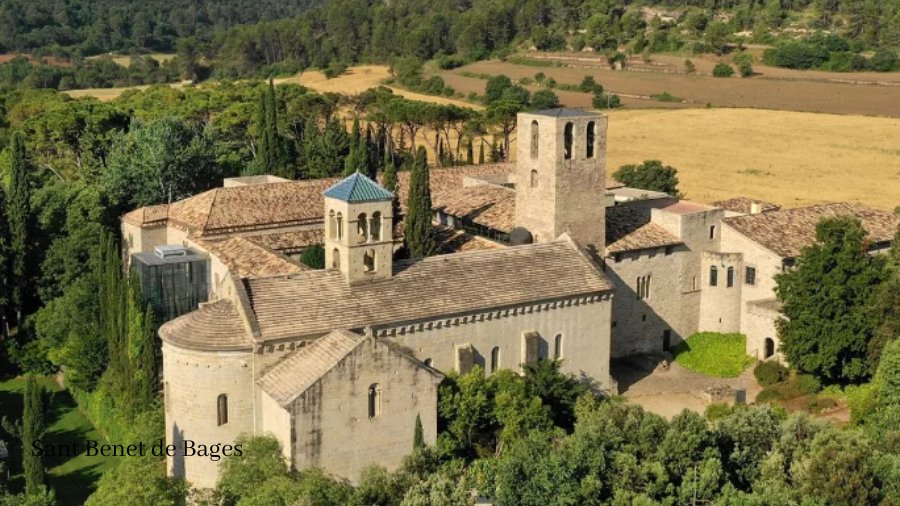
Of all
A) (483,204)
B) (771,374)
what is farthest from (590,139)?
(771,374)

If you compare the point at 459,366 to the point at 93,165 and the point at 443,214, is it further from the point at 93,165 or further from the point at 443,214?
the point at 93,165

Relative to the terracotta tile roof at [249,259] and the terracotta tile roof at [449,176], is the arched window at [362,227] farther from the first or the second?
the terracotta tile roof at [449,176]

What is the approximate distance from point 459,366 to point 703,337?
14.6 meters

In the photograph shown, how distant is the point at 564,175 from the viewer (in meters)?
41.4

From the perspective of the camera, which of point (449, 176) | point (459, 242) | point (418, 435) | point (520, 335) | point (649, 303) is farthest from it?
point (449, 176)

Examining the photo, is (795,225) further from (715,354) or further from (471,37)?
(471,37)

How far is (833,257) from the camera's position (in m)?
39.8

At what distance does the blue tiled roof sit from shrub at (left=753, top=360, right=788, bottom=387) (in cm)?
1647

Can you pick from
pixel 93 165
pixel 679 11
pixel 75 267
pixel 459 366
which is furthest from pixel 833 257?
pixel 679 11

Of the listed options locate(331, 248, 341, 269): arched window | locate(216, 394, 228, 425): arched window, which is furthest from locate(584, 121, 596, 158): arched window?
locate(216, 394, 228, 425): arched window

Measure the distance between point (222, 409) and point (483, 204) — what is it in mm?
19285

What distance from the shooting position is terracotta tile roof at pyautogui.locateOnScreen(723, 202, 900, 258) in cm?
4450

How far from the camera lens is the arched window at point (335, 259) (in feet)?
113

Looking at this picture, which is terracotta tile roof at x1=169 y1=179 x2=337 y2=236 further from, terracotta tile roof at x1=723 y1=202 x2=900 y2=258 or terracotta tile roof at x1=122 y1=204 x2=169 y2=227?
terracotta tile roof at x1=723 y1=202 x2=900 y2=258
